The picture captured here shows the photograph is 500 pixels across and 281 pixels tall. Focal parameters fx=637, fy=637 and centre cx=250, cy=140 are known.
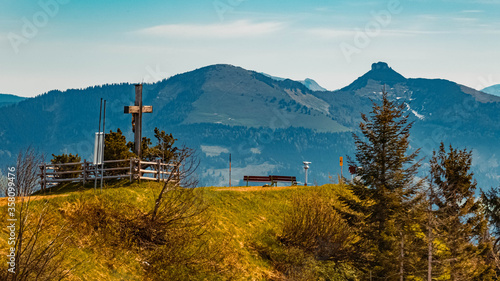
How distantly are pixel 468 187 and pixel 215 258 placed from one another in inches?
1231

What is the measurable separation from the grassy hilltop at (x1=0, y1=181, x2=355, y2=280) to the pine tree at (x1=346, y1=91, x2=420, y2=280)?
288 centimetres

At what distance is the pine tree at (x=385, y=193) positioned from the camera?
115 feet

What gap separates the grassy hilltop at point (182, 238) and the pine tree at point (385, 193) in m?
2.88

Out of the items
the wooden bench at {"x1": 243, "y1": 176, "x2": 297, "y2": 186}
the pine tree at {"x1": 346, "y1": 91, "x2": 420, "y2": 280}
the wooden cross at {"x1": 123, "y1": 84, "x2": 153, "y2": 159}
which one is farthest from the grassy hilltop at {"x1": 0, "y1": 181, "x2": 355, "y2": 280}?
the wooden bench at {"x1": 243, "y1": 176, "x2": 297, "y2": 186}

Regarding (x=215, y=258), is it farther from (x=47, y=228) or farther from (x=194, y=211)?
(x=47, y=228)

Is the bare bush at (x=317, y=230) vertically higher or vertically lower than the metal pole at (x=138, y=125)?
lower

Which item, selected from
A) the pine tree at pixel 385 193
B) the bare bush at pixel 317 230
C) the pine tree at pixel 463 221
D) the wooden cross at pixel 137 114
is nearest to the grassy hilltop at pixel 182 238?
the bare bush at pixel 317 230

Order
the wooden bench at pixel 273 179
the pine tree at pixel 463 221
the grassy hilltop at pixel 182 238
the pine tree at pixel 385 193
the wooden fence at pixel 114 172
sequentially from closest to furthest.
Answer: the grassy hilltop at pixel 182 238, the pine tree at pixel 385 193, the wooden fence at pixel 114 172, the pine tree at pixel 463 221, the wooden bench at pixel 273 179

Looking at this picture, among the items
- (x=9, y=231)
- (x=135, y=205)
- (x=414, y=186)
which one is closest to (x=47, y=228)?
(x=9, y=231)

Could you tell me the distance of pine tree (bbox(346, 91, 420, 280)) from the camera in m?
35.1

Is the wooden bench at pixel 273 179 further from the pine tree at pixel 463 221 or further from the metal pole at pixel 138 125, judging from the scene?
the metal pole at pixel 138 125

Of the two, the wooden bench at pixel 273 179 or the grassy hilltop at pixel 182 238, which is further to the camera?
the wooden bench at pixel 273 179

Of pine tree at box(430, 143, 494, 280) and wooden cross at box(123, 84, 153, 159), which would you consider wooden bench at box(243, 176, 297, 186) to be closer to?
pine tree at box(430, 143, 494, 280)

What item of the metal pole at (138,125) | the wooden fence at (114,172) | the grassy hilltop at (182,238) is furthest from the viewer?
the metal pole at (138,125)
